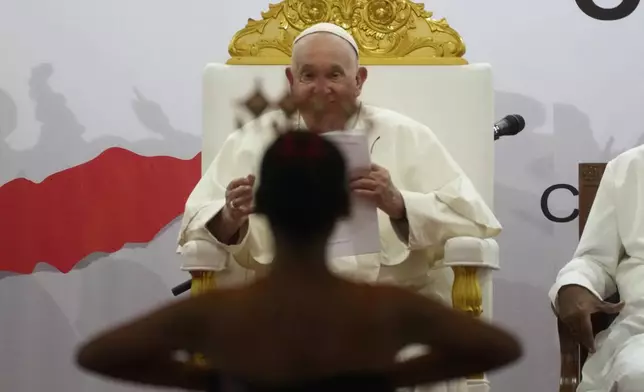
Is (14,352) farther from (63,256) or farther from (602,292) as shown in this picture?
(602,292)

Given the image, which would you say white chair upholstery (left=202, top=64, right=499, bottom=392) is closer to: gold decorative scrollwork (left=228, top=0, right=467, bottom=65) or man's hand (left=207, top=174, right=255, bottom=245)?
gold decorative scrollwork (left=228, top=0, right=467, bottom=65)

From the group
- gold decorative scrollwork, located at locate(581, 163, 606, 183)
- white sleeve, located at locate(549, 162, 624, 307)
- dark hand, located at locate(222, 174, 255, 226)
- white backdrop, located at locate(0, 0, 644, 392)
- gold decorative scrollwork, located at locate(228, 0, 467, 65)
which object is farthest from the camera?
white backdrop, located at locate(0, 0, 644, 392)

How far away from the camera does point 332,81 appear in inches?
107

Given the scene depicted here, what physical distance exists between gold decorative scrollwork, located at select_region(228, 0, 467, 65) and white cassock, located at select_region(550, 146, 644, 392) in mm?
851

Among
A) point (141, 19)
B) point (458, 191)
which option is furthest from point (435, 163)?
point (141, 19)

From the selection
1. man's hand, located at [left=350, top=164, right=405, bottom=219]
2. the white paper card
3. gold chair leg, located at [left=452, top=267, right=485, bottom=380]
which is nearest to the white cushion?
gold chair leg, located at [left=452, top=267, right=485, bottom=380]

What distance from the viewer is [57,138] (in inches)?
175

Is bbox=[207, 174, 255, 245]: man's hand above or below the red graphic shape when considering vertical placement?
above

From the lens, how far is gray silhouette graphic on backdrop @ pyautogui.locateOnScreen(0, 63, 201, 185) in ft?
14.4

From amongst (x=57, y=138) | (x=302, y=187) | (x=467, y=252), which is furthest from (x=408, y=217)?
(x=57, y=138)

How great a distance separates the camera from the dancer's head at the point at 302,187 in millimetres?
807

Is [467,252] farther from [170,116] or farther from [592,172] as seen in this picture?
[170,116]

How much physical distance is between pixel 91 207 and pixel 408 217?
7.36ft

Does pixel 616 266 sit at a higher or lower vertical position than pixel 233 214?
lower
